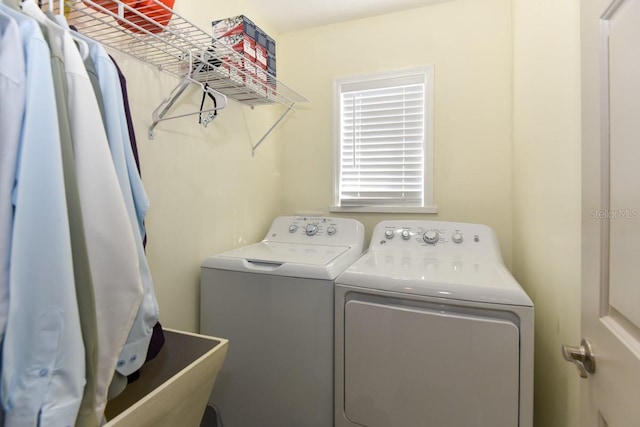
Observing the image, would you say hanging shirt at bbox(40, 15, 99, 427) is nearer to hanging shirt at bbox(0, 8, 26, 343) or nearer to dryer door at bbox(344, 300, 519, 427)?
hanging shirt at bbox(0, 8, 26, 343)

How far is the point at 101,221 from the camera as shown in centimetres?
65

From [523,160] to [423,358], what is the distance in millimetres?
1080

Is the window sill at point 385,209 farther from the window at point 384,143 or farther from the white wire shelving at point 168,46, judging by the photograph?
the white wire shelving at point 168,46

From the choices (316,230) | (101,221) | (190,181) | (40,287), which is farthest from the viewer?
(316,230)

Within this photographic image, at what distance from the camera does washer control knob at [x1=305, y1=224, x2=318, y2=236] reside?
1903 millimetres

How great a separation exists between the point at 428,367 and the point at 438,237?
74cm

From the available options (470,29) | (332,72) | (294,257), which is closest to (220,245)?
(294,257)

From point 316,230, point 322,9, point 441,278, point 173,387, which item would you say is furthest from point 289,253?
point 322,9

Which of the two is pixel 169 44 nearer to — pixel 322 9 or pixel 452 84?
pixel 322 9

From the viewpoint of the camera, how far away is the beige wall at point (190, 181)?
4.25 ft

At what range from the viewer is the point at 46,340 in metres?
0.55

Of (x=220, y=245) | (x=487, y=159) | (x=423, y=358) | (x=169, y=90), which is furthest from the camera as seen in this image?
(x=487, y=159)

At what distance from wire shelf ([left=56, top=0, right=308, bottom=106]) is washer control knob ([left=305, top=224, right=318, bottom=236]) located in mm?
784

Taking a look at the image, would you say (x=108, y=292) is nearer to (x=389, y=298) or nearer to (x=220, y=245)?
(x=389, y=298)
